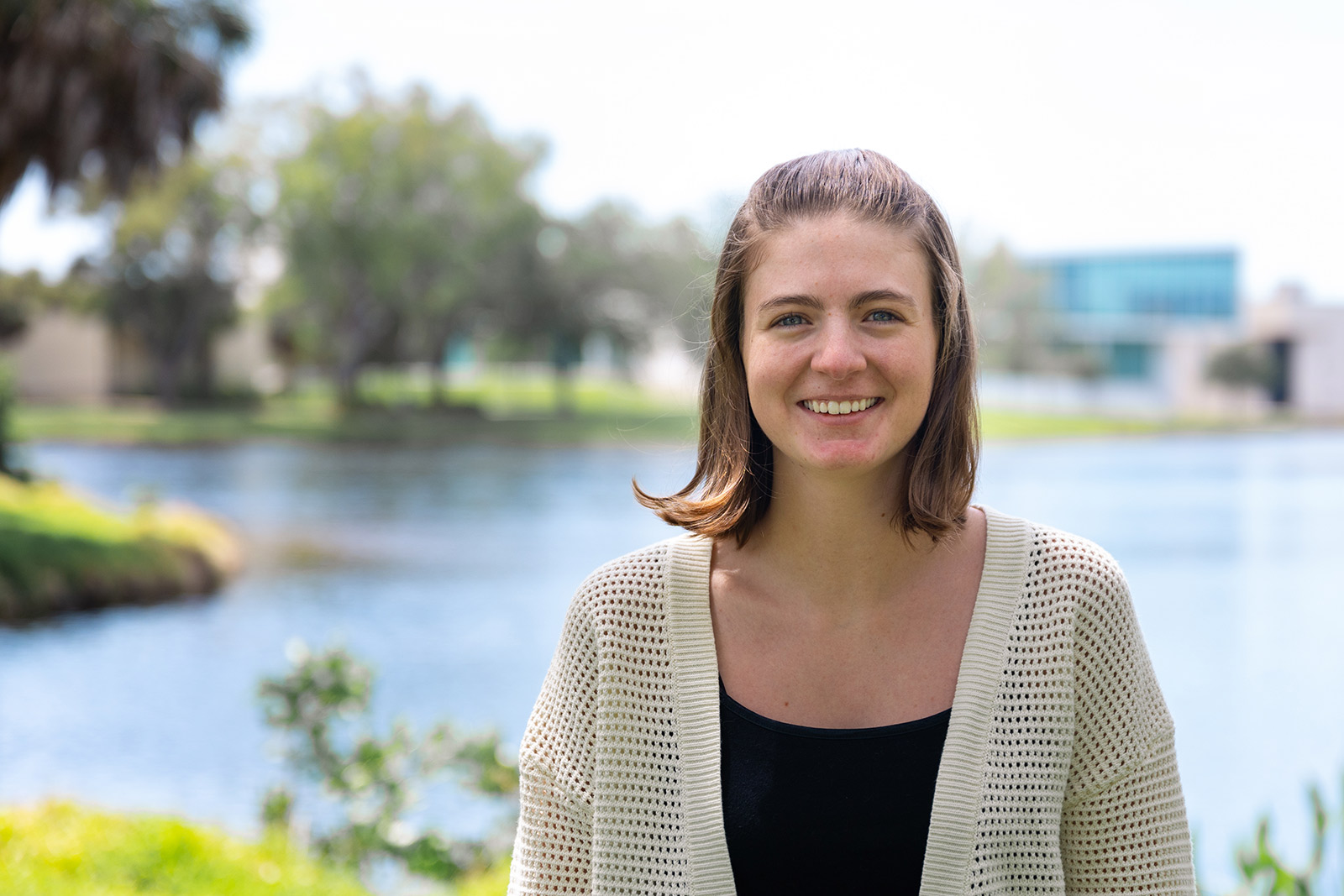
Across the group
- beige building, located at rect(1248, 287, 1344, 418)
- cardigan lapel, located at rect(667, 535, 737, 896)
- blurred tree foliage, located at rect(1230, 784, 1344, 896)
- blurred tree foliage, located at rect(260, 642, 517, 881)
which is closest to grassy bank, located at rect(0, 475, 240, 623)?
blurred tree foliage, located at rect(260, 642, 517, 881)

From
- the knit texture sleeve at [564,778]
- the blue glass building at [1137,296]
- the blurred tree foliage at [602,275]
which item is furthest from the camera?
the blue glass building at [1137,296]

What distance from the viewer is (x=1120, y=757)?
0.98 meters

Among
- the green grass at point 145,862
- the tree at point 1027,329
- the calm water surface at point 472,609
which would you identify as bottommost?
the calm water surface at point 472,609

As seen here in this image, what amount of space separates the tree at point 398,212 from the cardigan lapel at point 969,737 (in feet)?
61.0

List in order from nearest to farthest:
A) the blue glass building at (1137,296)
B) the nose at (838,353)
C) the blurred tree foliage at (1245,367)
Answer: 1. the nose at (838,353)
2. the blurred tree foliage at (1245,367)
3. the blue glass building at (1137,296)

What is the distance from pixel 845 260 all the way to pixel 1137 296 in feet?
114

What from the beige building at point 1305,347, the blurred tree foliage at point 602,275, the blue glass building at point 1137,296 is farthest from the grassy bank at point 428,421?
the blue glass building at point 1137,296

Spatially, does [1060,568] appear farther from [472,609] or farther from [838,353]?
[472,609]

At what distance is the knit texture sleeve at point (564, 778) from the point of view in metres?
1.06

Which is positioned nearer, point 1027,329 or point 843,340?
point 843,340

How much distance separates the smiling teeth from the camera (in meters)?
0.98

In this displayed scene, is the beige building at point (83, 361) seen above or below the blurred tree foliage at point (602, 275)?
below

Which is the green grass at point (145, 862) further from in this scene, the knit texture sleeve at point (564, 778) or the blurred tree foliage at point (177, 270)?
the blurred tree foliage at point (177, 270)

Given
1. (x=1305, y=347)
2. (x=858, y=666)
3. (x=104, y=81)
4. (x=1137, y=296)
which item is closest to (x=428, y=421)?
(x=104, y=81)
